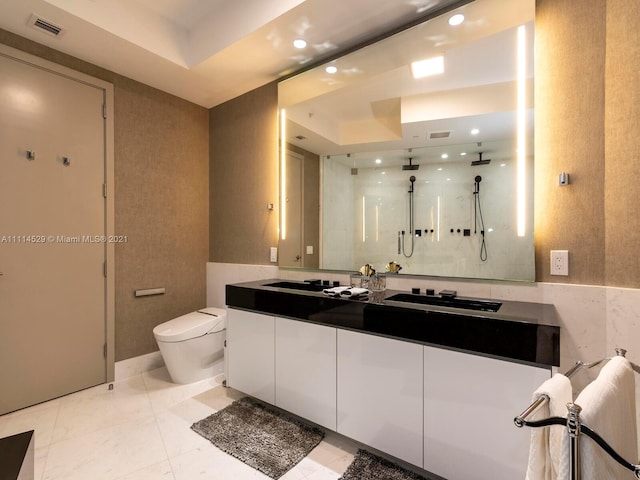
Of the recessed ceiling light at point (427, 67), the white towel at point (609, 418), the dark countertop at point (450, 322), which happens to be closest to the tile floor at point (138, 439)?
the dark countertop at point (450, 322)

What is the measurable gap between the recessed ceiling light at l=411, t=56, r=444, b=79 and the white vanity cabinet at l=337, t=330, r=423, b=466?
163cm

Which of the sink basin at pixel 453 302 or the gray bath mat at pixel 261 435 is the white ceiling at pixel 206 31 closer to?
the sink basin at pixel 453 302

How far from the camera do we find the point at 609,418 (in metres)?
0.72

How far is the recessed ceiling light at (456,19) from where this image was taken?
5.71 ft

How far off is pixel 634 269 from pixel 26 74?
12.3 ft

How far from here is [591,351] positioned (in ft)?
4.63

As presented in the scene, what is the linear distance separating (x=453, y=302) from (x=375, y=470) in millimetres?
965

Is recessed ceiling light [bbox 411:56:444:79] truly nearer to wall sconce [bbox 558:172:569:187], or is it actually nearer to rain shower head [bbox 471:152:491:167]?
rain shower head [bbox 471:152:491:167]

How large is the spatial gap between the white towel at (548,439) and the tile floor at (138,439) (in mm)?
1100

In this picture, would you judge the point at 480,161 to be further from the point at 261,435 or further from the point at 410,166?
the point at 261,435

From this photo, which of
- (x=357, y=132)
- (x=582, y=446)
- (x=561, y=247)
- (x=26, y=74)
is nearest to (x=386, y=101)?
(x=357, y=132)

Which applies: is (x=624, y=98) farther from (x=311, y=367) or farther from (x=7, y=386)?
(x=7, y=386)

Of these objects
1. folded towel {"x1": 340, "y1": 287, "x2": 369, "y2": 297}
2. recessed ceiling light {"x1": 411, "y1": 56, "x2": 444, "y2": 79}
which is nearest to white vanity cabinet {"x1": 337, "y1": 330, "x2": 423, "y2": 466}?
folded towel {"x1": 340, "y1": 287, "x2": 369, "y2": 297}

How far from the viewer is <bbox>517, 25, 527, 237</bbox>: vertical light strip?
63.1 inches
